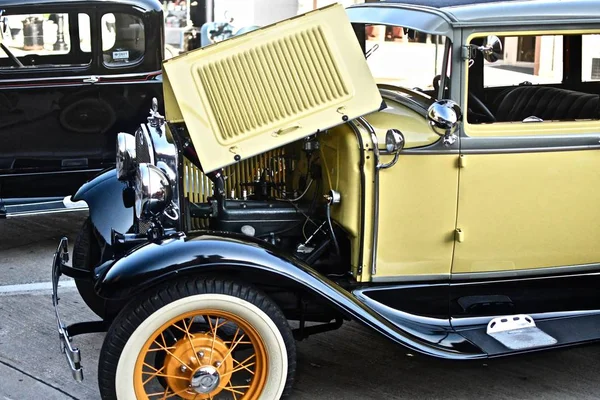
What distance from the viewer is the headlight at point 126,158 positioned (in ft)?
13.8

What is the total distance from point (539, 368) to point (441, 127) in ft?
4.86

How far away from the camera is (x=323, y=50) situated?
373cm

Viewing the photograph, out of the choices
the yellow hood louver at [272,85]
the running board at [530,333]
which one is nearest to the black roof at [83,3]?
the yellow hood louver at [272,85]

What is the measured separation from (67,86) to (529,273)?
12.8 ft

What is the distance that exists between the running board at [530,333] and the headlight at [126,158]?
1.78m

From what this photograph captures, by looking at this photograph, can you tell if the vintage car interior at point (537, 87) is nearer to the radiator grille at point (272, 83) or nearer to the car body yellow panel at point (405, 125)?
the car body yellow panel at point (405, 125)

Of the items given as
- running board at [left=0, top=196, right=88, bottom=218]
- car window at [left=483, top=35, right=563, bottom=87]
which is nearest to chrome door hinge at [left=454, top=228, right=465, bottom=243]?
car window at [left=483, top=35, right=563, bottom=87]

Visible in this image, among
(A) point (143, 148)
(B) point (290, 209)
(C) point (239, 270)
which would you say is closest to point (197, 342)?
(C) point (239, 270)

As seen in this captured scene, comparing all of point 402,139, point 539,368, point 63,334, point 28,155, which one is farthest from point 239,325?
point 28,155

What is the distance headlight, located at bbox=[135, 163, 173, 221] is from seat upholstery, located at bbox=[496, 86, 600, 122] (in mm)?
1614

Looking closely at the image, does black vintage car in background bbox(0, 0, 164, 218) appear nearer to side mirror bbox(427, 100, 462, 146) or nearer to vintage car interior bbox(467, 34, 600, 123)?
vintage car interior bbox(467, 34, 600, 123)

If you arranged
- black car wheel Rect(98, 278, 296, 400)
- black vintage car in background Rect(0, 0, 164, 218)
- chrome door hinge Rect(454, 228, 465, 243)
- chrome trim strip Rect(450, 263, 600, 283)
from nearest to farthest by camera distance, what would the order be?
black car wheel Rect(98, 278, 296, 400)
chrome door hinge Rect(454, 228, 465, 243)
chrome trim strip Rect(450, 263, 600, 283)
black vintage car in background Rect(0, 0, 164, 218)

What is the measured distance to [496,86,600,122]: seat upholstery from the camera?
4098mm

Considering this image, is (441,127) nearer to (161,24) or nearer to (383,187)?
(383,187)
